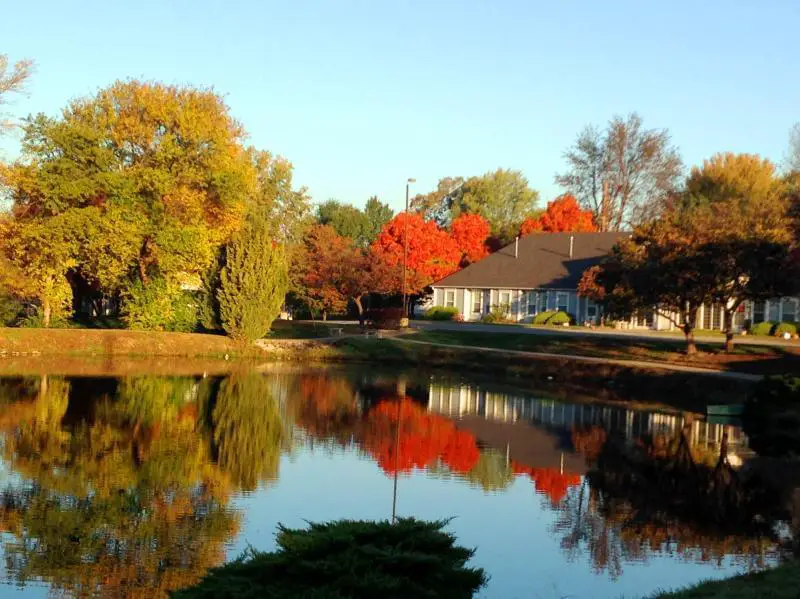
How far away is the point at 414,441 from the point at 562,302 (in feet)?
123

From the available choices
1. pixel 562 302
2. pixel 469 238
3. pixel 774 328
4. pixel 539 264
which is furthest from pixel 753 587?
pixel 469 238

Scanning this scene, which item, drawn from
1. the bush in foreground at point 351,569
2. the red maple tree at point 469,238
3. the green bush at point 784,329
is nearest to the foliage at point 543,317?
the green bush at point 784,329

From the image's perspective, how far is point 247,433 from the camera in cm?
2319

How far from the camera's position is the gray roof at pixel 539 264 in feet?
197

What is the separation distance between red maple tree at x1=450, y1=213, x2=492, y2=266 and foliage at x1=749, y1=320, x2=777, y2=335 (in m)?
26.1

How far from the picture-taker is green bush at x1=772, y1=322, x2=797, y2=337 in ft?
161

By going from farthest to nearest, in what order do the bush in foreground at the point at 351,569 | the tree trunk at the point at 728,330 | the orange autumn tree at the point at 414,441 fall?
the tree trunk at the point at 728,330, the orange autumn tree at the point at 414,441, the bush in foreground at the point at 351,569

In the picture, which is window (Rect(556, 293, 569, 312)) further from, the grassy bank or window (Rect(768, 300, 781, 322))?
the grassy bank

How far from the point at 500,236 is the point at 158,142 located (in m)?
38.4

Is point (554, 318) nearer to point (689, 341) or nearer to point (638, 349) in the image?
point (638, 349)

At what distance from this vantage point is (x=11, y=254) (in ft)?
151

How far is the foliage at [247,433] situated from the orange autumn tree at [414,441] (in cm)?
220

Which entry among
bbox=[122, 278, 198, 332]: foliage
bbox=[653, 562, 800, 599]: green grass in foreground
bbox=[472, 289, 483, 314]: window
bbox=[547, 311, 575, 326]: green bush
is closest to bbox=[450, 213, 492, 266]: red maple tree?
bbox=[472, 289, 483, 314]: window

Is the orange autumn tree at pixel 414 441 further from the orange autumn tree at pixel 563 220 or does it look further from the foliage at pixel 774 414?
the orange autumn tree at pixel 563 220
